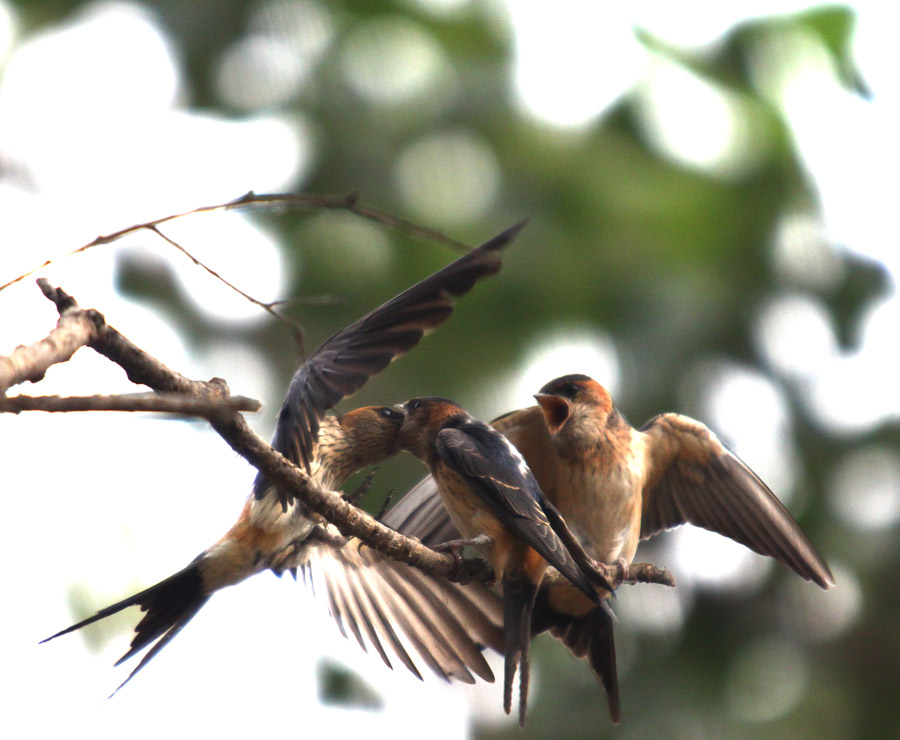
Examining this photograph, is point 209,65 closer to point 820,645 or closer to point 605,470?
point 605,470

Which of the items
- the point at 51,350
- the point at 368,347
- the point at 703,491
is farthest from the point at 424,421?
the point at 51,350

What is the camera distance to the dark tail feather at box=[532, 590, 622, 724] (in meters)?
4.82

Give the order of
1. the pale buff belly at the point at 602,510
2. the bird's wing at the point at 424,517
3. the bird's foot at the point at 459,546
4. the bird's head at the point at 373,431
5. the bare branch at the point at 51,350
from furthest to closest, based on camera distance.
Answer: the bird's wing at the point at 424,517 → the pale buff belly at the point at 602,510 → the bird's head at the point at 373,431 → the bird's foot at the point at 459,546 → the bare branch at the point at 51,350

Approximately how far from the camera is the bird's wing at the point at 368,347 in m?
3.16

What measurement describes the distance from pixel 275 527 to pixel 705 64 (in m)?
9.75

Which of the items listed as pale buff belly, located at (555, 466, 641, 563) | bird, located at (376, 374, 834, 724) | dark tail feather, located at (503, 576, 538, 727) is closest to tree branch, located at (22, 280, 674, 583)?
dark tail feather, located at (503, 576, 538, 727)

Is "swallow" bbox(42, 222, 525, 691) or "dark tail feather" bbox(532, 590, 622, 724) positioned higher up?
"swallow" bbox(42, 222, 525, 691)

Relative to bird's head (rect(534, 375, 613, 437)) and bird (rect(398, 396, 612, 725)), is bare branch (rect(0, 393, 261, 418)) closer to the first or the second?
bird (rect(398, 396, 612, 725))

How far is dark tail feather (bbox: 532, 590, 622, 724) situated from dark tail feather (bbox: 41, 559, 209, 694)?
1.56m

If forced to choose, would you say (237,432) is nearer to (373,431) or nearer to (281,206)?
(281,206)

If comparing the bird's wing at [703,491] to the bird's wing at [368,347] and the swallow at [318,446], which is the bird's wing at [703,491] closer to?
the swallow at [318,446]

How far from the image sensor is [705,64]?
40.2ft

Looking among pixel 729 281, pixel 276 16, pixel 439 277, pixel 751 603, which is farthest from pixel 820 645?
pixel 439 277

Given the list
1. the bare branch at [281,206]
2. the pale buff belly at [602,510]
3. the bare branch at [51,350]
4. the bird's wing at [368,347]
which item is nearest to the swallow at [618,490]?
the pale buff belly at [602,510]
